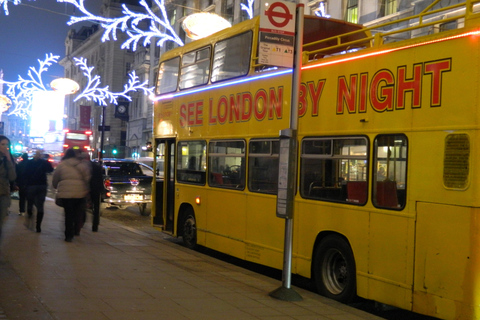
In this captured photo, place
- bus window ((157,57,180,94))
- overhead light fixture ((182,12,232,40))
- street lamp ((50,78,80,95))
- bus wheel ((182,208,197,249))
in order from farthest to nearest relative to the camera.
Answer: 1. street lamp ((50,78,80,95))
2. overhead light fixture ((182,12,232,40))
3. bus window ((157,57,180,94))
4. bus wheel ((182,208,197,249))

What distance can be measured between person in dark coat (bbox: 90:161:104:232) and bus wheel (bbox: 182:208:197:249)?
2.01m

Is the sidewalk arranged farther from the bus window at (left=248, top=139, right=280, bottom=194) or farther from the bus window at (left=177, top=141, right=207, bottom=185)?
the bus window at (left=177, top=141, right=207, bottom=185)

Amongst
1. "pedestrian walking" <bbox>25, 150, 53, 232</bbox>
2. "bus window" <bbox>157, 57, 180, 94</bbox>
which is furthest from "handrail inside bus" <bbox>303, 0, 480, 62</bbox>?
"pedestrian walking" <bbox>25, 150, 53, 232</bbox>

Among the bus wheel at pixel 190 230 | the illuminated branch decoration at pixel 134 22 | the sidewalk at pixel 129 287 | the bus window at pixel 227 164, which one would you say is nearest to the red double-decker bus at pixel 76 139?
the illuminated branch decoration at pixel 134 22

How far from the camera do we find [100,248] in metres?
11.0

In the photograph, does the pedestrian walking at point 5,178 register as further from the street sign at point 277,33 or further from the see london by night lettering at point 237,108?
the street sign at point 277,33

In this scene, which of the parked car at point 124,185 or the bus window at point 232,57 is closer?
the bus window at point 232,57

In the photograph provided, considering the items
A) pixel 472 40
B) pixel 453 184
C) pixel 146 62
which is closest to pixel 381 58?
pixel 472 40

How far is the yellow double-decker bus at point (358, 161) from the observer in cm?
644

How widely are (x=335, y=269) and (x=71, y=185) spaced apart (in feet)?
17.5

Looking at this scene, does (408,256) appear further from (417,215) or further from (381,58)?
(381,58)

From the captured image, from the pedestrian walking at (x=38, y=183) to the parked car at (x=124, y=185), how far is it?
5.52 m

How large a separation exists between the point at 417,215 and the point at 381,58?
1950mm

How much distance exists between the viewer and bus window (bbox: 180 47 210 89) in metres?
12.0
